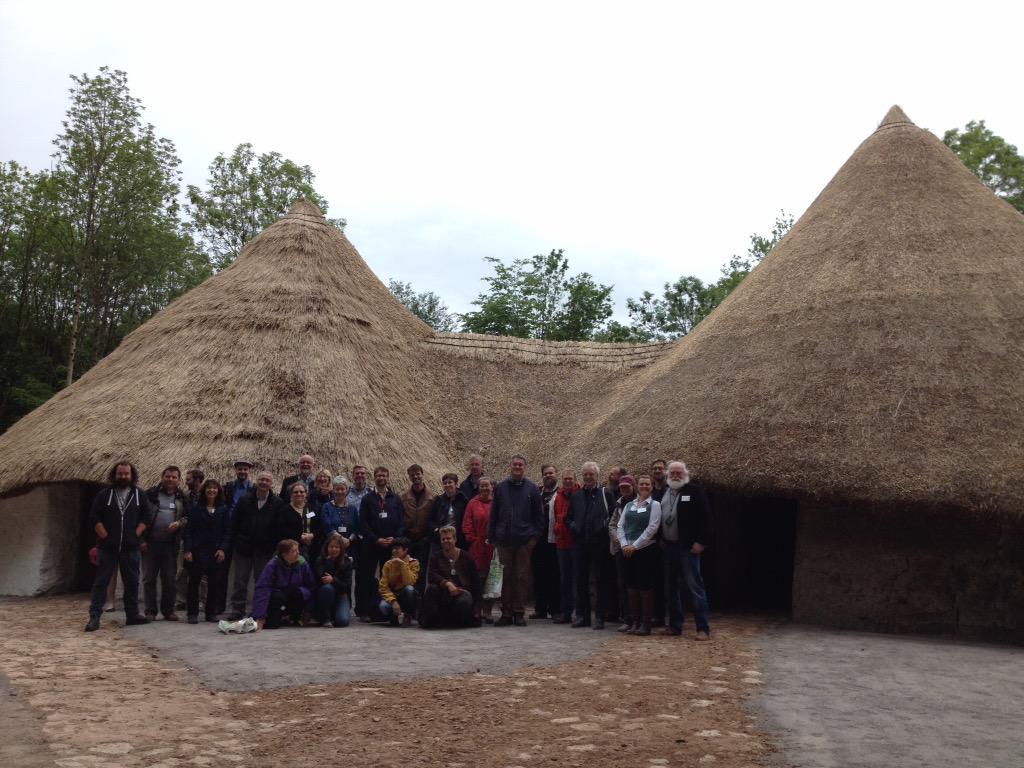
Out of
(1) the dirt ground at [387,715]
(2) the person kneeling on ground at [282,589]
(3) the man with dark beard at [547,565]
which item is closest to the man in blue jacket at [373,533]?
(2) the person kneeling on ground at [282,589]

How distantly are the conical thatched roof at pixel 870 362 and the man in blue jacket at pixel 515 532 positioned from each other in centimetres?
220

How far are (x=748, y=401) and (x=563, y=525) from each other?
3.02 meters

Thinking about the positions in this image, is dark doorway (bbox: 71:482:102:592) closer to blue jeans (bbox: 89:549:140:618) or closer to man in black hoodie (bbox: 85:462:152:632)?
blue jeans (bbox: 89:549:140:618)

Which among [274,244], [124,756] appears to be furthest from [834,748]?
[274,244]

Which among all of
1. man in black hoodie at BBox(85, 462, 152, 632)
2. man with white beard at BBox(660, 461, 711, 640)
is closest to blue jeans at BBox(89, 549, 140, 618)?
man in black hoodie at BBox(85, 462, 152, 632)

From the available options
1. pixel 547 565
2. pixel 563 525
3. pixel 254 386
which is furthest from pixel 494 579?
pixel 254 386

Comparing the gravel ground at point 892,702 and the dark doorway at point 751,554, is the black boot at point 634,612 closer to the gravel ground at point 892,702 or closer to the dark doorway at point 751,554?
the gravel ground at point 892,702

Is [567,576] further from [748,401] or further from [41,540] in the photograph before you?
[41,540]

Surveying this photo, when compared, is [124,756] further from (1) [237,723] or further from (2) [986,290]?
(2) [986,290]

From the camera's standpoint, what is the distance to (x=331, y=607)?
10273mm

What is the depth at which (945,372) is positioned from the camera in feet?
36.7

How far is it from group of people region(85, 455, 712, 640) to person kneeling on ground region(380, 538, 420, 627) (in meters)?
0.01

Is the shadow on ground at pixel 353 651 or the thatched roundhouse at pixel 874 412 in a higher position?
the thatched roundhouse at pixel 874 412

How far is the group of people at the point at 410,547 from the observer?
32.4 ft
